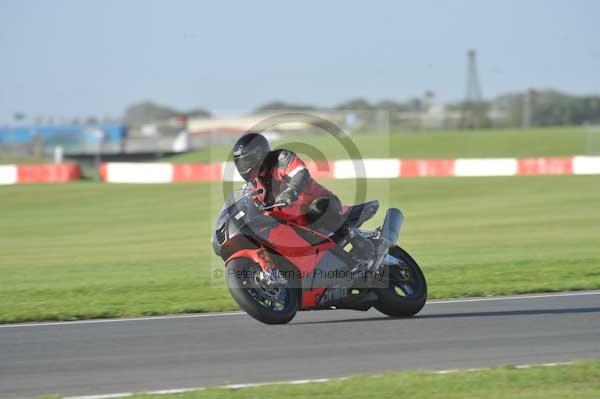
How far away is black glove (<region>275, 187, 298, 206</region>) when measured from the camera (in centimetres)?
797

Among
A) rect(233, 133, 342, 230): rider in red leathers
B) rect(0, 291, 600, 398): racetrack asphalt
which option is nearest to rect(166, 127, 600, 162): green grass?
rect(0, 291, 600, 398): racetrack asphalt

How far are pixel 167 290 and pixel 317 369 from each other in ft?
17.7

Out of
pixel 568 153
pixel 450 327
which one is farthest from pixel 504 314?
pixel 568 153

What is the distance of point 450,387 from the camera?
6.25 meters

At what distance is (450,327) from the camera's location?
861 cm

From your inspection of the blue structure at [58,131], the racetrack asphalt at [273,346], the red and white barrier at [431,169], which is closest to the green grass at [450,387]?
the racetrack asphalt at [273,346]

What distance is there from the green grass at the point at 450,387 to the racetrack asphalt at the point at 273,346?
0.36 m

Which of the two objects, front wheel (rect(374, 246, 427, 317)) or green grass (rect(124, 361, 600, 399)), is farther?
front wheel (rect(374, 246, 427, 317))

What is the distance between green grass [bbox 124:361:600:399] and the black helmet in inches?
91.8

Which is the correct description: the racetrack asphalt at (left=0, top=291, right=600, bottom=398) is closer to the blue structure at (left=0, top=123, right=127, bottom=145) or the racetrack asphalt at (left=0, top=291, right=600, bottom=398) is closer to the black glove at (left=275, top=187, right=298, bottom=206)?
the black glove at (left=275, top=187, right=298, bottom=206)

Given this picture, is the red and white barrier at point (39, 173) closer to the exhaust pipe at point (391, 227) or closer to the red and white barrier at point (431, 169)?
the red and white barrier at point (431, 169)

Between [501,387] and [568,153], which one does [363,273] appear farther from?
[568,153]

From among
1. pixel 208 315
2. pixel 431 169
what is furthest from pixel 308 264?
pixel 431 169

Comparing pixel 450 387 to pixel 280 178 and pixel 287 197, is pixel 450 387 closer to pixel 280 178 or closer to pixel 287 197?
pixel 287 197
